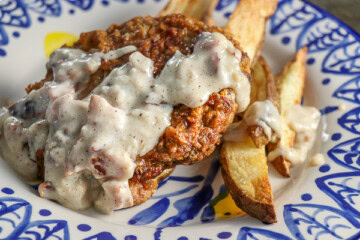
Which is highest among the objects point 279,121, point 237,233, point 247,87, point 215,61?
point 215,61

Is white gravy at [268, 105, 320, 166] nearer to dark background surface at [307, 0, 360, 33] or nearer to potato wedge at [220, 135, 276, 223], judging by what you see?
potato wedge at [220, 135, 276, 223]

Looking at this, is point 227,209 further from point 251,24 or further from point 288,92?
point 251,24

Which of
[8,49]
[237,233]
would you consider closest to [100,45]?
[8,49]

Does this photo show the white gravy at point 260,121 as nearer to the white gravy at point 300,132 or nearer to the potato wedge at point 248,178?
the potato wedge at point 248,178

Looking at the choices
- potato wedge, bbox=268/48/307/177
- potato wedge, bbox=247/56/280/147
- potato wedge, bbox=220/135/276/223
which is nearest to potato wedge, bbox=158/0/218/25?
potato wedge, bbox=247/56/280/147

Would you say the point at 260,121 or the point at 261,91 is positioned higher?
the point at 261,91

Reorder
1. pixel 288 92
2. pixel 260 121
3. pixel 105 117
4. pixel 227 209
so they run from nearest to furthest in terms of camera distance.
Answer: pixel 105 117 → pixel 227 209 → pixel 260 121 → pixel 288 92

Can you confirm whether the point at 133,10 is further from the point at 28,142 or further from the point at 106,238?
the point at 106,238

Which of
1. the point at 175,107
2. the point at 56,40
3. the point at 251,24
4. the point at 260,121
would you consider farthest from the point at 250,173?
the point at 56,40
